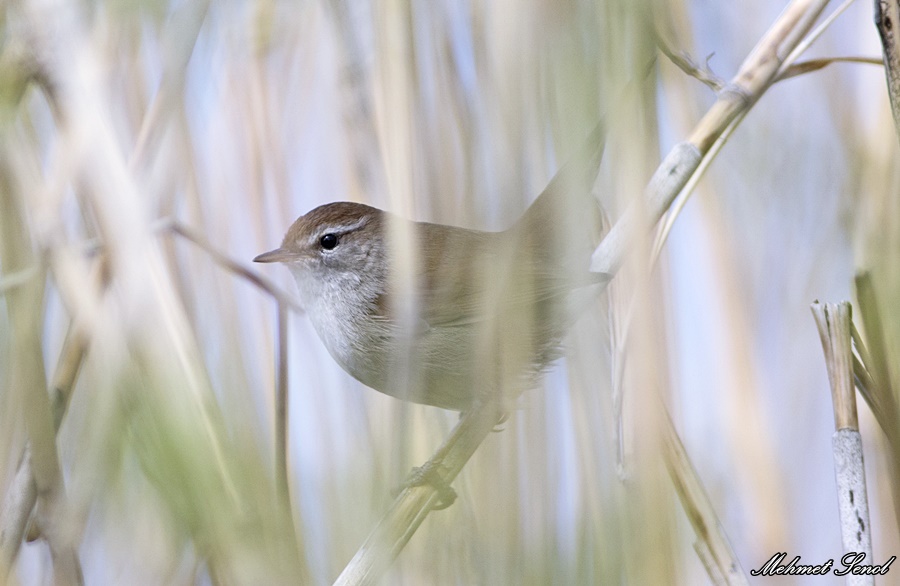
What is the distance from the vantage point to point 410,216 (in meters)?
1.00

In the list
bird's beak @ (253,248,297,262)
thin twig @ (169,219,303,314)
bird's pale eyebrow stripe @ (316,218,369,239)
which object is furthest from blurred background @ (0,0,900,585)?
bird's pale eyebrow stripe @ (316,218,369,239)

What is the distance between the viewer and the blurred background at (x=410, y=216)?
0.81m

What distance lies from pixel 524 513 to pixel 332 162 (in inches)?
30.5

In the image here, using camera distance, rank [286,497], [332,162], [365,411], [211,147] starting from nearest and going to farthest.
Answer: [286,497], [365,411], [211,147], [332,162]

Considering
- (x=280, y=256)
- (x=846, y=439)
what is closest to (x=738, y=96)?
(x=846, y=439)

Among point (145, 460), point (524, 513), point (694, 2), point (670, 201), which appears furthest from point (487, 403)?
point (694, 2)

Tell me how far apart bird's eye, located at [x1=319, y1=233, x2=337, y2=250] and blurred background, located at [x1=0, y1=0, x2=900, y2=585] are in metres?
0.63

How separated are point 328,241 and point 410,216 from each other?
3.70 feet

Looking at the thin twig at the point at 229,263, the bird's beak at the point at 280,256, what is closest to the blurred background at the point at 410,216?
the thin twig at the point at 229,263

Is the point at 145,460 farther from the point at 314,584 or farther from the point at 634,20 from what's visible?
the point at 634,20

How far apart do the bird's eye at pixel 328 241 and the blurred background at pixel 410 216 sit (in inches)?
25.0

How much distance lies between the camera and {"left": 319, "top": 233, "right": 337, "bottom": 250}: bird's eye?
2.09 m

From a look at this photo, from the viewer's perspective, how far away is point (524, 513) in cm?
80

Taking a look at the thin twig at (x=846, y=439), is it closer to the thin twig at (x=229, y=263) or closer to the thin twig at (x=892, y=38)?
the thin twig at (x=892, y=38)
